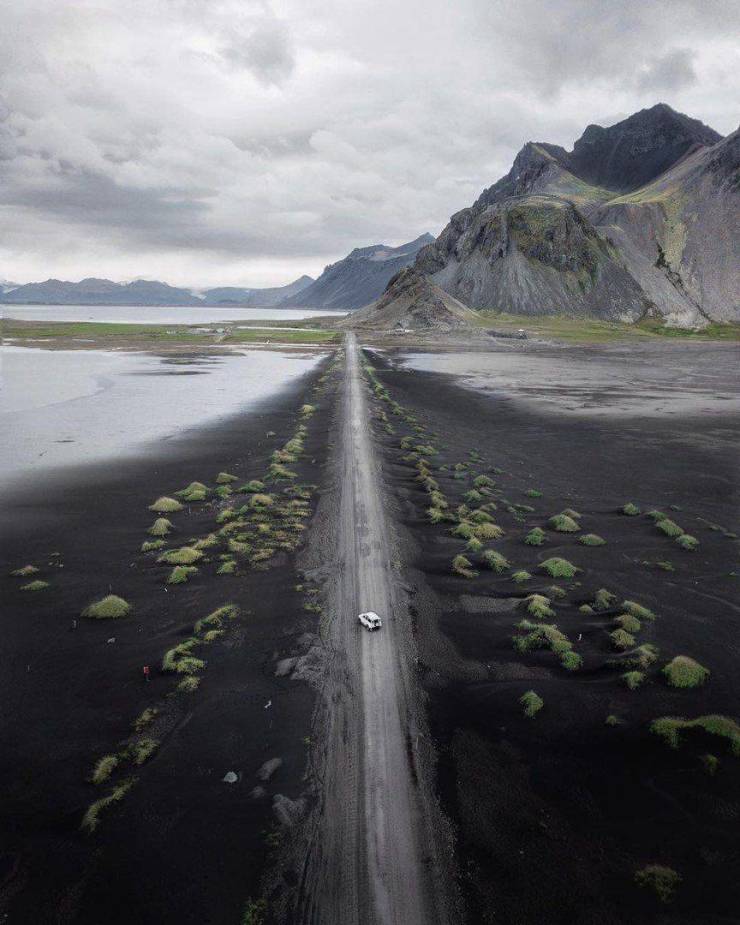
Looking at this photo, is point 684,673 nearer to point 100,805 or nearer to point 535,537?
point 535,537

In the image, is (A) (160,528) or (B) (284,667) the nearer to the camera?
(B) (284,667)

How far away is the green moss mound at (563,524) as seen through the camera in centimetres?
Answer: 2609

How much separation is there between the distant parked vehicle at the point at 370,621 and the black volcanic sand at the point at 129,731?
1834mm

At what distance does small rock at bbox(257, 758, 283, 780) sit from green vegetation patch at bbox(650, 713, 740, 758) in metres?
9.31

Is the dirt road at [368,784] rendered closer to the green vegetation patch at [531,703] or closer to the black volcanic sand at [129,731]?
the black volcanic sand at [129,731]

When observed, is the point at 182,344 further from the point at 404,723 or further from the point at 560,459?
the point at 404,723

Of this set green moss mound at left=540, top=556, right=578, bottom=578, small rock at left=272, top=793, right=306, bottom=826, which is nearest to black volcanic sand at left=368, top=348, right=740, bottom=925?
green moss mound at left=540, top=556, right=578, bottom=578

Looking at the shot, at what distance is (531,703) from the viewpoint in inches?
562

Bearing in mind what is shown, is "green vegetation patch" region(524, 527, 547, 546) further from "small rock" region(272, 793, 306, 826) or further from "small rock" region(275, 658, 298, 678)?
"small rock" region(272, 793, 306, 826)

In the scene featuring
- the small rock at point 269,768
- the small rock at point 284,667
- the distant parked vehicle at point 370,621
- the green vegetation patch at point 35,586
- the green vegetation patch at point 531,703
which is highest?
the green vegetation patch at point 35,586

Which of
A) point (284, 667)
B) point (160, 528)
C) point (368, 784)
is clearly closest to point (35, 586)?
point (160, 528)

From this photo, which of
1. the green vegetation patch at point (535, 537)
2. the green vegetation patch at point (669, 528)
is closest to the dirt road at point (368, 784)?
the green vegetation patch at point (535, 537)

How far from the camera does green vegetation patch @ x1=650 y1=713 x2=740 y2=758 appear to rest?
12969mm

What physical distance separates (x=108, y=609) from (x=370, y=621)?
8977 millimetres
